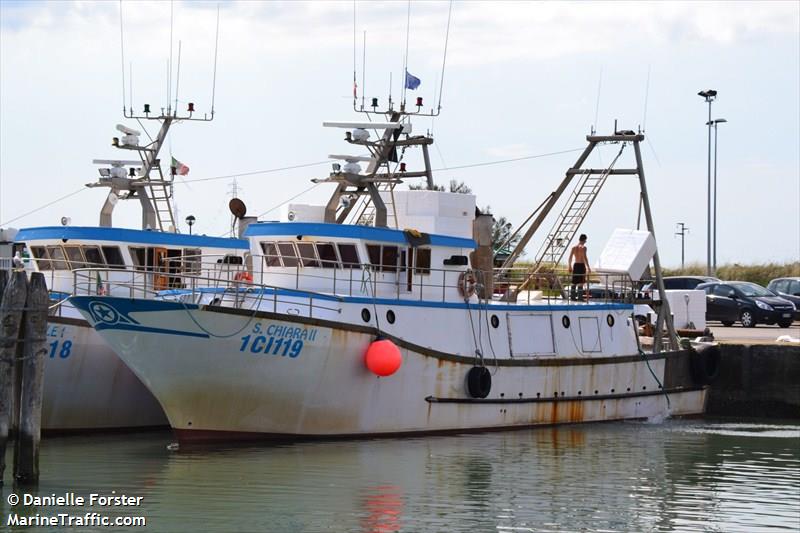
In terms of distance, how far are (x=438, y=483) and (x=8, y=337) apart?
6330 mm

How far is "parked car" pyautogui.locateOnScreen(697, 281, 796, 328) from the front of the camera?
38.4 metres

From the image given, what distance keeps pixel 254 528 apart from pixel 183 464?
15.3ft

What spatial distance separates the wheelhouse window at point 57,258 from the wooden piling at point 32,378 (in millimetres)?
8817

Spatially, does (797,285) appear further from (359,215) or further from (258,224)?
(258,224)

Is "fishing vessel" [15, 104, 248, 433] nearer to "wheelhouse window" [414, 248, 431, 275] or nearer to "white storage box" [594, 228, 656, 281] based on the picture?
"wheelhouse window" [414, 248, 431, 275]

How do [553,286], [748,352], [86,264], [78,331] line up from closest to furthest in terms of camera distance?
[78,331] → [86,264] → [553,286] → [748,352]

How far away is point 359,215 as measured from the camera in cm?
2636

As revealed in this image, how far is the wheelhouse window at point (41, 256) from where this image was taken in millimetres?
25609

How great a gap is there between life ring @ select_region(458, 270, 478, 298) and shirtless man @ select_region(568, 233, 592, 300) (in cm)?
377

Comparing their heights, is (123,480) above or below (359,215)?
below

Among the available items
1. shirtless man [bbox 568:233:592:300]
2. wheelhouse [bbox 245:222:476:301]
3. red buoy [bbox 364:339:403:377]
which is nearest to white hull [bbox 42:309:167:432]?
wheelhouse [bbox 245:222:476:301]

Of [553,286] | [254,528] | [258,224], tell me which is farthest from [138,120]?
[254,528]

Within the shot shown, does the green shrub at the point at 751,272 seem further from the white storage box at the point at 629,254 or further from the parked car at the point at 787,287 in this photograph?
the white storage box at the point at 629,254

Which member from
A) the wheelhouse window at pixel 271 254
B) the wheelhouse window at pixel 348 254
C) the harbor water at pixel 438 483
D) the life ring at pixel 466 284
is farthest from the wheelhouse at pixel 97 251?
the life ring at pixel 466 284
